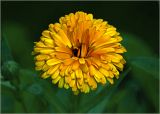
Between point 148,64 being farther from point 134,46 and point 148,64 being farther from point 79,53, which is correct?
point 79,53

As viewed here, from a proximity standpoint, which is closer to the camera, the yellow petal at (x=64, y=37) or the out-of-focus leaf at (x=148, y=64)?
the yellow petal at (x=64, y=37)

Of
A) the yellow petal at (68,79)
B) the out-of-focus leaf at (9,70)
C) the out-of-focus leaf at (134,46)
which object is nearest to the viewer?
the yellow petal at (68,79)

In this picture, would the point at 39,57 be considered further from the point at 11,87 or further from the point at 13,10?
the point at 13,10

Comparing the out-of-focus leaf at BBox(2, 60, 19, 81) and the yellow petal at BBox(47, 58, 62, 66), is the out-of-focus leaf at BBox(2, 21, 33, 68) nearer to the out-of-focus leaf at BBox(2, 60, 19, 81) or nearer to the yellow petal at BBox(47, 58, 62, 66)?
the out-of-focus leaf at BBox(2, 60, 19, 81)

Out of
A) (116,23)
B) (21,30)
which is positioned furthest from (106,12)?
(21,30)

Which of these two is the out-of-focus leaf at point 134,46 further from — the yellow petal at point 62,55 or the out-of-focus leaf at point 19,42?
the yellow petal at point 62,55

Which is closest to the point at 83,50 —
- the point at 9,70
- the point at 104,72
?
the point at 104,72

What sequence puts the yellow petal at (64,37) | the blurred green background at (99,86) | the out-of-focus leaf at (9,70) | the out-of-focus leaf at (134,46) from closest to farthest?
the yellow petal at (64,37) < the out-of-focus leaf at (9,70) < the blurred green background at (99,86) < the out-of-focus leaf at (134,46)

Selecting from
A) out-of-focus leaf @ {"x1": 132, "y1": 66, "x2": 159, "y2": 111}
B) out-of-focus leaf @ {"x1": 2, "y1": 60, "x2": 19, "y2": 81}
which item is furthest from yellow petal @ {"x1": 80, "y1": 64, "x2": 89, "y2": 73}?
out-of-focus leaf @ {"x1": 132, "y1": 66, "x2": 159, "y2": 111}

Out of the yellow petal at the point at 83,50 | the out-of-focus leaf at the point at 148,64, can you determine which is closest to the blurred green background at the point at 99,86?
the out-of-focus leaf at the point at 148,64
